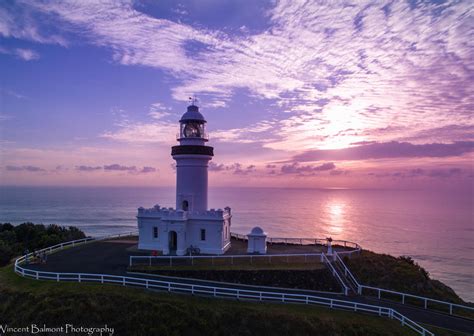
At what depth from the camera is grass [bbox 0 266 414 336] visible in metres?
15.1

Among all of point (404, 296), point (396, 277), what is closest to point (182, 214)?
point (396, 277)

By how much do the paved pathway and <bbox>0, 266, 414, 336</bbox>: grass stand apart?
2491 mm

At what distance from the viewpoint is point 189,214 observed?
26.8 meters

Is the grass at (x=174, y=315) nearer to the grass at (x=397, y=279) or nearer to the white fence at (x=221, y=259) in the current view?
the white fence at (x=221, y=259)

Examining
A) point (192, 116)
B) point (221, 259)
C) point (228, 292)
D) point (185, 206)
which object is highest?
point (192, 116)

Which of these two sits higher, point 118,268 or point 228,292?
point 118,268

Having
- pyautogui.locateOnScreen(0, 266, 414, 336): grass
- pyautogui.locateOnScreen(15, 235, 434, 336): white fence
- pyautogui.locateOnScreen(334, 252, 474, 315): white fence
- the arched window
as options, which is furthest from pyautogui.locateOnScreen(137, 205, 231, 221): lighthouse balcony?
pyautogui.locateOnScreen(334, 252, 474, 315): white fence

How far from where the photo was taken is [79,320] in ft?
50.4

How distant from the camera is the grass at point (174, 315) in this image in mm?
15109

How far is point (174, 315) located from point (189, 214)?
1172 centimetres

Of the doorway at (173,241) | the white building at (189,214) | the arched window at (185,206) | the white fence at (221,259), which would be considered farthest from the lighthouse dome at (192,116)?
the white fence at (221,259)

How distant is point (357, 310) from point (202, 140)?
56.5 ft

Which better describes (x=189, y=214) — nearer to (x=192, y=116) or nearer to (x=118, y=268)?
(x=118, y=268)

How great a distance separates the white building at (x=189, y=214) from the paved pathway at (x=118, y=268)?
251 centimetres
